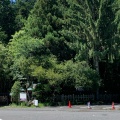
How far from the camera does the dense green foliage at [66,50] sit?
130 ft

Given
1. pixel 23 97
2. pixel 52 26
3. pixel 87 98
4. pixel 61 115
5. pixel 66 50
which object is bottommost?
pixel 61 115

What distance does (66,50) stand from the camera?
4612 centimetres

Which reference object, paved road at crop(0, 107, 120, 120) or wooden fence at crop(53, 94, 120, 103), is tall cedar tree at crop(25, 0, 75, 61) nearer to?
wooden fence at crop(53, 94, 120, 103)

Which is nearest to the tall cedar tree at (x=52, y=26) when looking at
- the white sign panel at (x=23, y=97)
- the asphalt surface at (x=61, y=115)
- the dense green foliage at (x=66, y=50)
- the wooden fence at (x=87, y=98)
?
the dense green foliage at (x=66, y=50)

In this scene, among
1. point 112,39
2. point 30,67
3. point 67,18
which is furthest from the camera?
point 67,18

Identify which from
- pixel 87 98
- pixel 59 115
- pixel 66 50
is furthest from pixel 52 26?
pixel 59 115

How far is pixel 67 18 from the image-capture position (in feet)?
147

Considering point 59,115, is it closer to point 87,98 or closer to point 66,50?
point 87,98

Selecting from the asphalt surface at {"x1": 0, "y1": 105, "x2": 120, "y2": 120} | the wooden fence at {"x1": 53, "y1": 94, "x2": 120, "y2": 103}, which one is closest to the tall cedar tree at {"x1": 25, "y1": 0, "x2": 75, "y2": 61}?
the wooden fence at {"x1": 53, "y1": 94, "x2": 120, "y2": 103}

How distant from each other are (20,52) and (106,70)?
40.8 feet

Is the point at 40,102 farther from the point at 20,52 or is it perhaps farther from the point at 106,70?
the point at 106,70

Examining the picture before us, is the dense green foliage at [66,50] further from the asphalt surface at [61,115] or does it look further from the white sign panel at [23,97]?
the asphalt surface at [61,115]

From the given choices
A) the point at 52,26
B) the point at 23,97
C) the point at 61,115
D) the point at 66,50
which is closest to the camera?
the point at 61,115

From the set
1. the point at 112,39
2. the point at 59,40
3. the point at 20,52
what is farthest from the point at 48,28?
the point at 112,39
